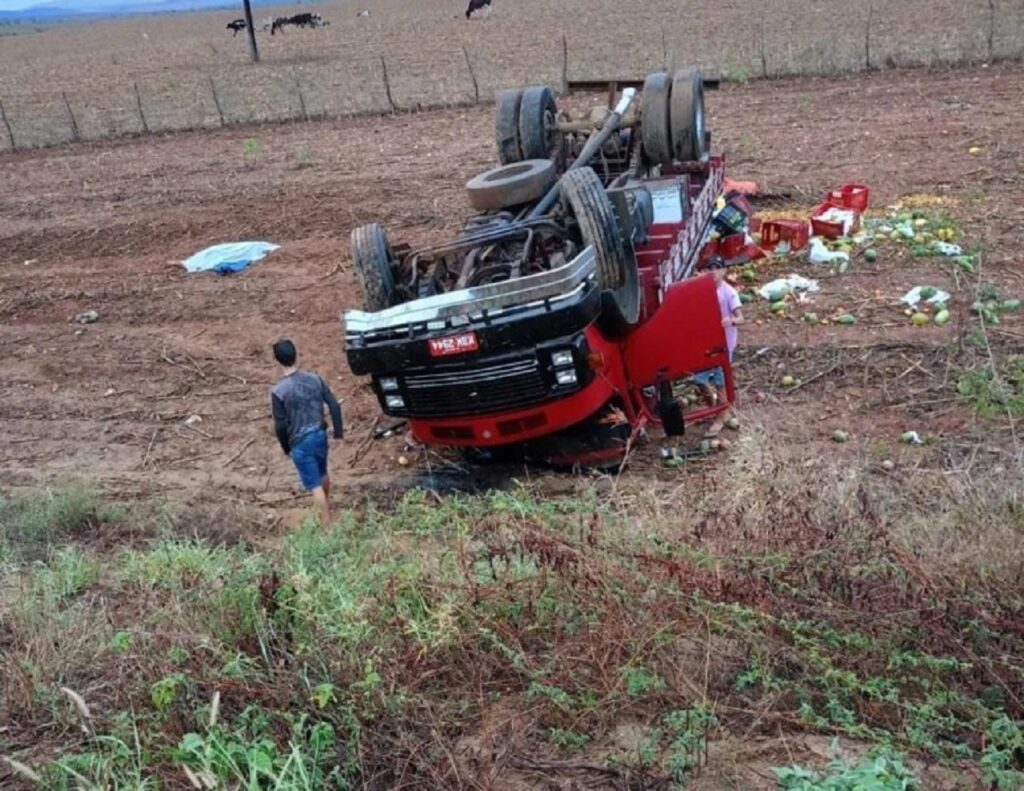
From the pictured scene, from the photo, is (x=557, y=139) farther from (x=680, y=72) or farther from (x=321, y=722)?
(x=321, y=722)

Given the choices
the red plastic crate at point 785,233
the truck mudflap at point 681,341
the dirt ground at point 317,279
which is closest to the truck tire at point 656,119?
the red plastic crate at point 785,233

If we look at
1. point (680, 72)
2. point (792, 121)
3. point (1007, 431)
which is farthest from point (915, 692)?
point (792, 121)

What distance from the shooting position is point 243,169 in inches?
645

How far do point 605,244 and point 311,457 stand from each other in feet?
7.79

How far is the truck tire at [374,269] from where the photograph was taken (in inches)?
271

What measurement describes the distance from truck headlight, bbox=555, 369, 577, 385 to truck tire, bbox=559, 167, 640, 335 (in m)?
0.53

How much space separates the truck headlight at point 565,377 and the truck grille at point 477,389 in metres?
0.09

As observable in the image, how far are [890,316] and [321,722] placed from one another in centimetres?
666

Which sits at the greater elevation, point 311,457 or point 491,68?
point 311,457

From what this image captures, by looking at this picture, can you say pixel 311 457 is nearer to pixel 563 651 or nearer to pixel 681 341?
pixel 681 341

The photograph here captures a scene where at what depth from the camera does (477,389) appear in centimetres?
634

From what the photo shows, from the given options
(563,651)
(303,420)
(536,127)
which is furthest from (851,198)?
(563,651)

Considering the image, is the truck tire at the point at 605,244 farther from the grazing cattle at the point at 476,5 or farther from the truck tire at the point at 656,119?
the grazing cattle at the point at 476,5

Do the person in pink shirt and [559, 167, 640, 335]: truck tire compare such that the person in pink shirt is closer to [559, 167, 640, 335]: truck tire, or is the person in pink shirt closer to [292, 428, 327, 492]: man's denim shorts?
[559, 167, 640, 335]: truck tire
